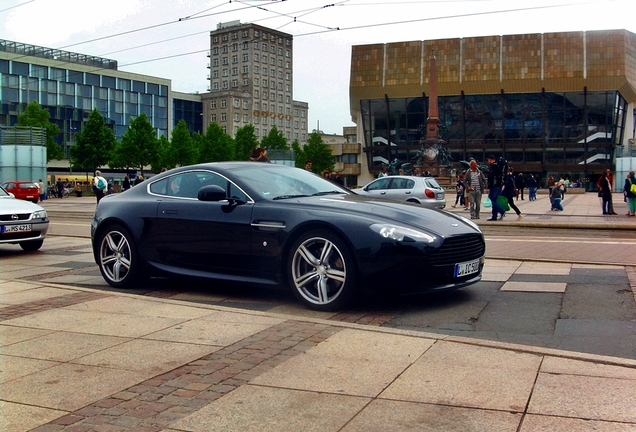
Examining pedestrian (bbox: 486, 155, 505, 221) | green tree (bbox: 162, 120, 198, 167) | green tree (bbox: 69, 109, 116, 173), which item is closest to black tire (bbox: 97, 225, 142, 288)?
pedestrian (bbox: 486, 155, 505, 221)

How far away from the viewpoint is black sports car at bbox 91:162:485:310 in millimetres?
6051

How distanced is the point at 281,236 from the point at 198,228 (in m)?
1.08

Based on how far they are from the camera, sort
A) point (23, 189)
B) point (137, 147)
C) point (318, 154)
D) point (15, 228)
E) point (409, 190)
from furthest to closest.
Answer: point (318, 154) < point (137, 147) < point (23, 189) < point (409, 190) < point (15, 228)

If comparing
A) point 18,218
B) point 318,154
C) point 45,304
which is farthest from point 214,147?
point 45,304

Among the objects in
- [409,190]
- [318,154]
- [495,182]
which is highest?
[318,154]

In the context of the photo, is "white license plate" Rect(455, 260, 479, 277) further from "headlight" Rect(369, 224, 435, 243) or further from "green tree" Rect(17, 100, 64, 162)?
"green tree" Rect(17, 100, 64, 162)

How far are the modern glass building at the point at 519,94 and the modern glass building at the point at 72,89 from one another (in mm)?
40679

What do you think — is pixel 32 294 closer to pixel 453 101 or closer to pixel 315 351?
pixel 315 351

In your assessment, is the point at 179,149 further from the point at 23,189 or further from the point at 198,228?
the point at 198,228

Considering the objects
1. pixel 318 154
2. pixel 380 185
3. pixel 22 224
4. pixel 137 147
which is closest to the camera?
pixel 22 224

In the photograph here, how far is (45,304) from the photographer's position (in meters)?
6.42

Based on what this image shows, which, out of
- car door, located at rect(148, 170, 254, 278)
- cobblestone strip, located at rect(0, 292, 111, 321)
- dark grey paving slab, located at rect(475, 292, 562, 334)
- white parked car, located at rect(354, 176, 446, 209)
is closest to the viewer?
dark grey paving slab, located at rect(475, 292, 562, 334)

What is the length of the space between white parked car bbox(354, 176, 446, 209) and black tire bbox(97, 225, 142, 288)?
15.8 m

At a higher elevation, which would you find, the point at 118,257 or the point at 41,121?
the point at 41,121
